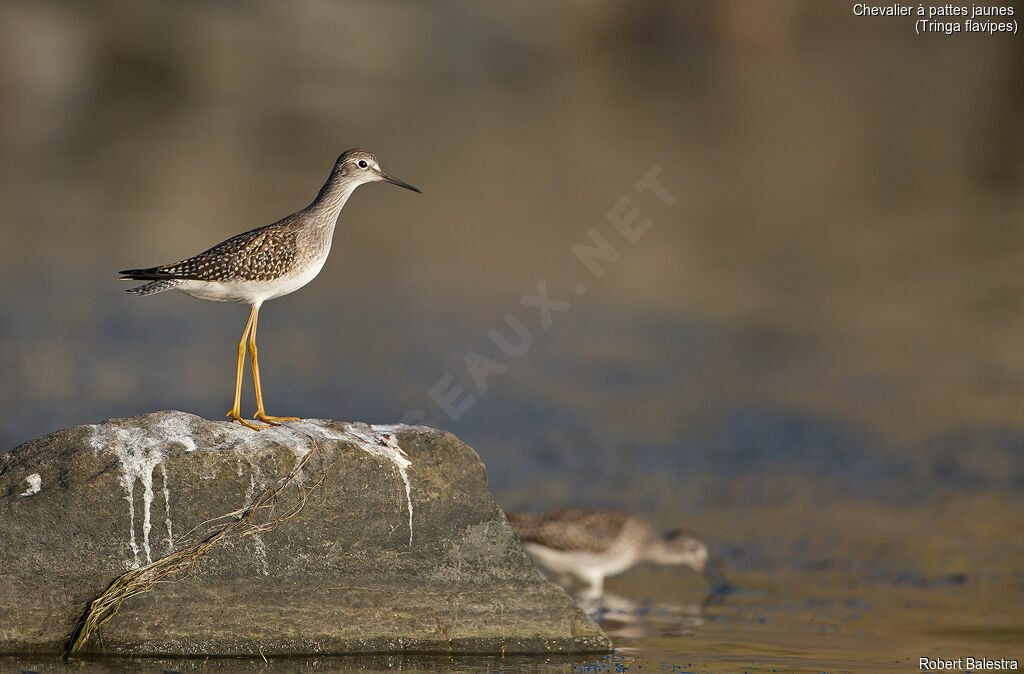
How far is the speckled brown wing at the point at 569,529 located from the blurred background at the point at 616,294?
0.48 metres

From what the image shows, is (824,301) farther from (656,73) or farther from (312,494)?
(656,73)

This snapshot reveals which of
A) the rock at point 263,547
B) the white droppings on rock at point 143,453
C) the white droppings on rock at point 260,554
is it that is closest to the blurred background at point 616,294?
the rock at point 263,547

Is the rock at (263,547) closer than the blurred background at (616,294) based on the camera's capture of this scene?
Yes

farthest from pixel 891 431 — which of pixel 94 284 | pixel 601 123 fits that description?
pixel 601 123

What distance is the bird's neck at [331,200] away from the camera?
9273mm

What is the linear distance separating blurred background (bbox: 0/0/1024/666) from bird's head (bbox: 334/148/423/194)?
3.78 metres

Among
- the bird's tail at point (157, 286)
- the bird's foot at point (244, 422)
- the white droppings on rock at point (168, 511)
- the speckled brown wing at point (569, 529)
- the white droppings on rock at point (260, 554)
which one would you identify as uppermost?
the bird's tail at point (157, 286)

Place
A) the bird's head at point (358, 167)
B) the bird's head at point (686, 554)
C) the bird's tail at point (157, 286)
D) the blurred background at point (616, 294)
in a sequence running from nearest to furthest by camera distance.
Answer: the bird's tail at point (157, 286) → the bird's head at point (358, 167) → the bird's head at point (686, 554) → the blurred background at point (616, 294)

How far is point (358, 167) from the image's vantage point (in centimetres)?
948

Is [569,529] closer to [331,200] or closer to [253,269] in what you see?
[331,200]

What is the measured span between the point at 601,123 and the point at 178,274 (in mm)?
31546

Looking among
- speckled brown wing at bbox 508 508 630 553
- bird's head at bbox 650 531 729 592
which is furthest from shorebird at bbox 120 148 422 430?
bird's head at bbox 650 531 729 592

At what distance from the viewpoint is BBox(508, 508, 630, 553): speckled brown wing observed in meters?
12.0

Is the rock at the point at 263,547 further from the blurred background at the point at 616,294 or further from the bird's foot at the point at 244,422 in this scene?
the blurred background at the point at 616,294
